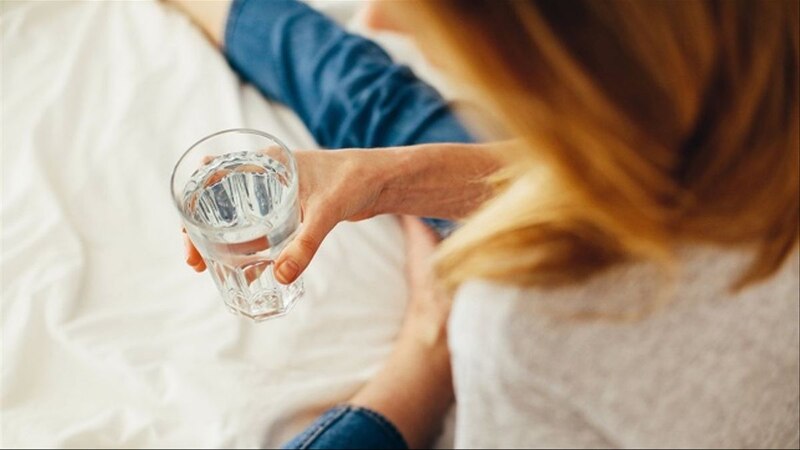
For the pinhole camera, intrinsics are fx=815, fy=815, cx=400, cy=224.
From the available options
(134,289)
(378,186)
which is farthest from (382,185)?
(134,289)

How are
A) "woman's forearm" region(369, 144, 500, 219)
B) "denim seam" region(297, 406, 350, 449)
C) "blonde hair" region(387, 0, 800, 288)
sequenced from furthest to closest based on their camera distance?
"denim seam" region(297, 406, 350, 449) < "woman's forearm" region(369, 144, 500, 219) < "blonde hair" region(387, 0, 800, 288)

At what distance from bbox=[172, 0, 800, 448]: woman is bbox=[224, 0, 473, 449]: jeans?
0.32 ft

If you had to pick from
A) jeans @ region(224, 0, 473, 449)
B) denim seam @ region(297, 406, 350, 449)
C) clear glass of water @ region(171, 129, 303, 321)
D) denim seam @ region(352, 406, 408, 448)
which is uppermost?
clear glass of water @ region(171, 129, 303, 321)

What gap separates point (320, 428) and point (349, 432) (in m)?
0.02

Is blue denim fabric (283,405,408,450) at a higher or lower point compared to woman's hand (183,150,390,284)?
lower

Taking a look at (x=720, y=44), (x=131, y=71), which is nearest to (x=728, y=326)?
(x=720, y=44)

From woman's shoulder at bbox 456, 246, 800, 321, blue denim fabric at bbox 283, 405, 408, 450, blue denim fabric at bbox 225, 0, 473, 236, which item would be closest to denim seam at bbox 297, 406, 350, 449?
blue denim fabric at bbox 283, 405, 408, 450

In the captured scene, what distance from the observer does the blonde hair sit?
0.30m

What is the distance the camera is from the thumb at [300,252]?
1.20 ft

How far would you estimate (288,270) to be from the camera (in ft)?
1.20

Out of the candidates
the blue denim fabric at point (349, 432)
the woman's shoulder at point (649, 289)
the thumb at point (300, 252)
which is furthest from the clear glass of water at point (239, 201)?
the blue denim fabric at point (349, 432)

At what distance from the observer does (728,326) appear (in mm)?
362

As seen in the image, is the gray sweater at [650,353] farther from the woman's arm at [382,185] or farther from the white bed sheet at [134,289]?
the white bed sheet at [134,289]

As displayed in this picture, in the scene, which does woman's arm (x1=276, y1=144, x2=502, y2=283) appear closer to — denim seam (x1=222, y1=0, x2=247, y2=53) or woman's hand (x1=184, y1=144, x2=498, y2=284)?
woman's hand (x1=184, y1=144, x2=498, y2=284)
